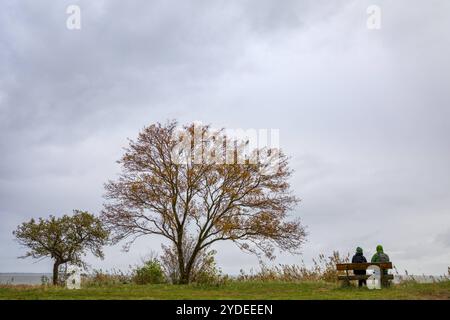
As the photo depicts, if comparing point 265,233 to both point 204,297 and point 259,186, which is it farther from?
point 204,297

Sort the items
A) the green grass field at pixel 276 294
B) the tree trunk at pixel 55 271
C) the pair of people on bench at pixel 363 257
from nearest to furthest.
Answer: the green grass field at pixel 276 294 < the pair of people on bench at pixel 363 257 < the tree trunk at pixel 55 271

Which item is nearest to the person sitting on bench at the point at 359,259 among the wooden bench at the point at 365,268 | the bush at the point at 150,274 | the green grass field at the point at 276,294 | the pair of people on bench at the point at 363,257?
the pair of people on bench at the point at 363,257

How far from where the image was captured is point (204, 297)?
17281 mm

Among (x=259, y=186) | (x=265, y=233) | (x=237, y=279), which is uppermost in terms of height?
(x=259, y=186)

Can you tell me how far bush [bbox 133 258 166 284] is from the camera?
26.9 metres

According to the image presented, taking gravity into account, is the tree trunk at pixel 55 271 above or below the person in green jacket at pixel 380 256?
below

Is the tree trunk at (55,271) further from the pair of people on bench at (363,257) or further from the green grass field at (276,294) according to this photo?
the pair of people on bench at (363,257)

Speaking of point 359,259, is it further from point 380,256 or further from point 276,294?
point 276,294

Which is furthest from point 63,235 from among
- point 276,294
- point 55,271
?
point 276,294

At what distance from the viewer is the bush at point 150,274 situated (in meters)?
26.9

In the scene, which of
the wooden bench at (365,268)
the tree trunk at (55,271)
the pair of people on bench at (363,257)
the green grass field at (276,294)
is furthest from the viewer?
the tree trunk at (55,271)
